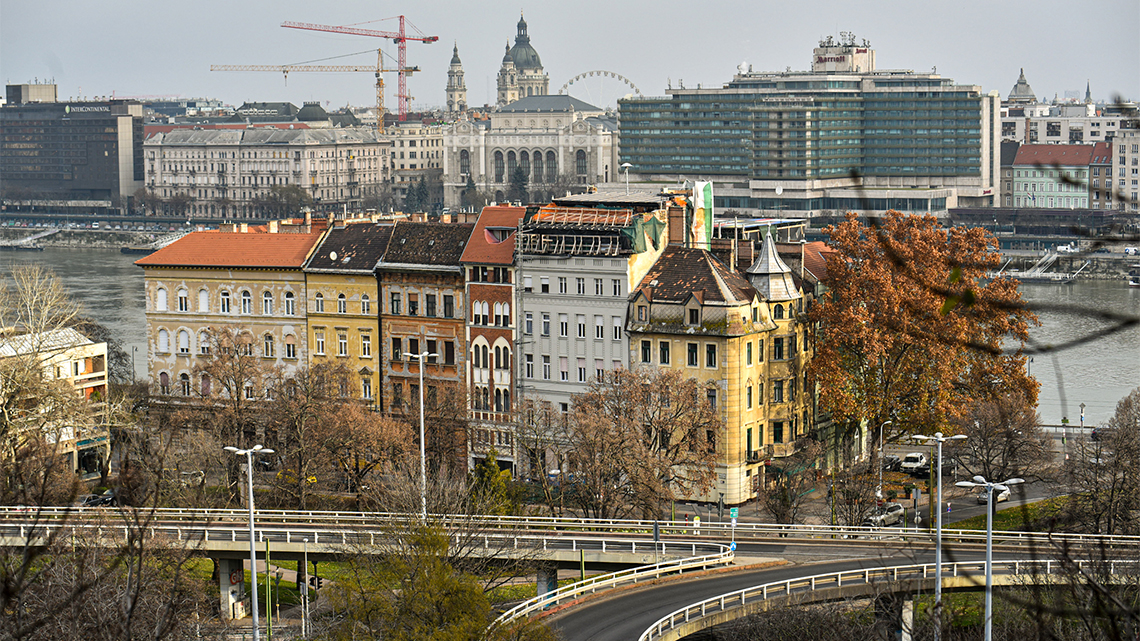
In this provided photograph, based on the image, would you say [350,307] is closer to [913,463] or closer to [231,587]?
[231,587]

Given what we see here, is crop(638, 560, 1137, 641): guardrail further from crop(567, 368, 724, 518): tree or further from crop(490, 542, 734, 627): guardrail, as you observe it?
crop(567, 368, 724, 518): tree

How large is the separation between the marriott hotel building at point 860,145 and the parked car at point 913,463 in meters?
118

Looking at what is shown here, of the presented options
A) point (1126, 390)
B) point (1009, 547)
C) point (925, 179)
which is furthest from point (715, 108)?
point (1009, 547)

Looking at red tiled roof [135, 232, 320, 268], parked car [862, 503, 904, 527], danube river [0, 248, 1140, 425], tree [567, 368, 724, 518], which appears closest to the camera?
parked car [862, 503, 904, 527]

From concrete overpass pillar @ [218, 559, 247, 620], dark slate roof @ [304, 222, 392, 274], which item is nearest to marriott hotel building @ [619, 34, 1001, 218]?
dark slate roof @ [304, 222, 392, 274]

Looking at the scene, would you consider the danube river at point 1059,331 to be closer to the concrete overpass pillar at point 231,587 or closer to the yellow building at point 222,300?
the yellow building at point 222,300

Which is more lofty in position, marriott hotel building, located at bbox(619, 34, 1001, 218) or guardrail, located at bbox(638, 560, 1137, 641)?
marriott hotel building, located at bbox(619, 34, 1001, 218)

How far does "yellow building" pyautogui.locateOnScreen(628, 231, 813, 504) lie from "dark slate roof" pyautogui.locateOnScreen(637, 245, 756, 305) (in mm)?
32

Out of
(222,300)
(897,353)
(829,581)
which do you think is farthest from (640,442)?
(222,300)

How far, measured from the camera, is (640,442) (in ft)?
155

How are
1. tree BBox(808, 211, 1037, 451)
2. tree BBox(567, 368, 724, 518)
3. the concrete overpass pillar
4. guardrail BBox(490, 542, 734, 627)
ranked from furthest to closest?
tree BBox(808, 211, 1037, 451) < tree BBox(567, 368, 724, 518) < the concrete overpass pillar < guardrail BBox(490, 542, 734, 627)

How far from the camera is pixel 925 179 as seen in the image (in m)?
177

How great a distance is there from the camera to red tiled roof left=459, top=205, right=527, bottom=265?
56.0 m

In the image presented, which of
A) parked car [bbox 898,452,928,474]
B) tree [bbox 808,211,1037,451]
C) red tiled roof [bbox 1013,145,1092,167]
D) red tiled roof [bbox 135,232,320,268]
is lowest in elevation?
parked car [bbox 898,452,928,474]
